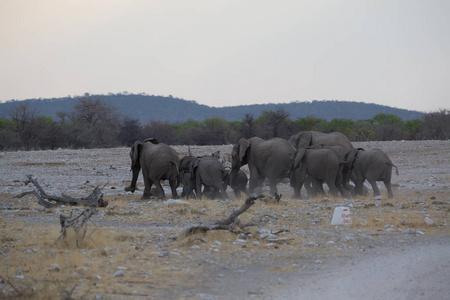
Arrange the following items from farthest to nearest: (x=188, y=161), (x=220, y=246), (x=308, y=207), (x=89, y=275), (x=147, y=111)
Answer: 1. (x=147, y=111)
2. (x=188, y=161)
3. (x=308, y=207)
4. (x=220, y=246)
5. (x=89, y=275)

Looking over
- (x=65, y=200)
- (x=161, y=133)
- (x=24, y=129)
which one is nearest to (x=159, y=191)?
(x=65, y=200)

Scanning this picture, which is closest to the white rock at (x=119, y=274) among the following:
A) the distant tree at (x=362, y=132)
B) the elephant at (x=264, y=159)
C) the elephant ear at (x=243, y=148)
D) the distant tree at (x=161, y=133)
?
the elephant at (x=264, y=159)

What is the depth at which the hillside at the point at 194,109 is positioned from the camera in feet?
465

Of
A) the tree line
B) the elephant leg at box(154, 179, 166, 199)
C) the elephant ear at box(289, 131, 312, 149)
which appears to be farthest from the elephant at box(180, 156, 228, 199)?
the tree line

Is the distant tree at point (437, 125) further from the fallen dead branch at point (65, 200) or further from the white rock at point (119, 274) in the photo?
the white rock at point (119, 274)

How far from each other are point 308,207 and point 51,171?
58.0 feet

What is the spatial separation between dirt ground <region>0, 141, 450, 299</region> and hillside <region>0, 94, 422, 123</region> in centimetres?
12440

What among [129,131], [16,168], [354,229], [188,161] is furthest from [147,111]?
[354,229]

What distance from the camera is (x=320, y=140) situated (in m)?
23.4

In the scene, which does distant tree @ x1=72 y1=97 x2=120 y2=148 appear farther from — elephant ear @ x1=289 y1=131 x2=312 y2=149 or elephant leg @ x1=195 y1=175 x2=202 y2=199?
elephant leg @ x1=195 y1=175 x2=202 y2=199

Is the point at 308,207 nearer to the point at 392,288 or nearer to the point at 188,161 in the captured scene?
the point at 188,161

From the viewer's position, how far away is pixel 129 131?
59031 millimetres

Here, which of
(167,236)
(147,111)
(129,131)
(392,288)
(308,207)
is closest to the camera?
(392,288)

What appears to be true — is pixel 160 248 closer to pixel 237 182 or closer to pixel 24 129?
pixel 237 182
